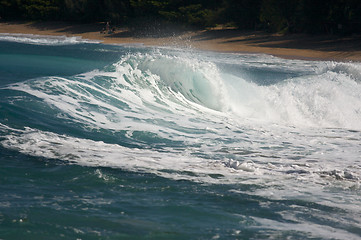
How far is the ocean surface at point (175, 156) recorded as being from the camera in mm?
4559

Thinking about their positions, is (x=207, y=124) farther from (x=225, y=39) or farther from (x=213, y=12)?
(x=213, y=12)

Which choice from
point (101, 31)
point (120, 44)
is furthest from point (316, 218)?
point (101, 31)

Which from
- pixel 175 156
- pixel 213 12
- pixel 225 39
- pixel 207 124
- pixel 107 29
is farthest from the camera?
pixel 107 29

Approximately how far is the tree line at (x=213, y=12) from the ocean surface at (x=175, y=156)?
650 inches

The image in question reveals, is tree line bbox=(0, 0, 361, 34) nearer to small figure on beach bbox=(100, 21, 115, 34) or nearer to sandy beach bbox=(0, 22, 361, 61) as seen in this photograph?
sandy beach bbox=(0, 22, 361, 61)

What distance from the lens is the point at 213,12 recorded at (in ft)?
120

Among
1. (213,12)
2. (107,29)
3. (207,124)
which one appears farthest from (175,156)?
(107,29)

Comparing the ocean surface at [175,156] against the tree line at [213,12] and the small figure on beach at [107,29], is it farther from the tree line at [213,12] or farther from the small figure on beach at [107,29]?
the small figure on beach at [107,29]

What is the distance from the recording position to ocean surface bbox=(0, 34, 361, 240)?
456cm

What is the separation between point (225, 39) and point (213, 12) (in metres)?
3.74

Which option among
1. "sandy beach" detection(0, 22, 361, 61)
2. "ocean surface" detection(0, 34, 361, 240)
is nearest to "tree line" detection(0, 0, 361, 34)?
"sandy beach" detection(0, 22, 361, 61)

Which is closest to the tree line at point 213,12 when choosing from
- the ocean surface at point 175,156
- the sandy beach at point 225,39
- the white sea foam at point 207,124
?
the sandy beach at point 225,39

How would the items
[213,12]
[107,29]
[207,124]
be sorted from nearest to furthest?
[207,124]
[213,12]
[107,29]

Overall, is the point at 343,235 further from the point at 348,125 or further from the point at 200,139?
the point at 348,125
